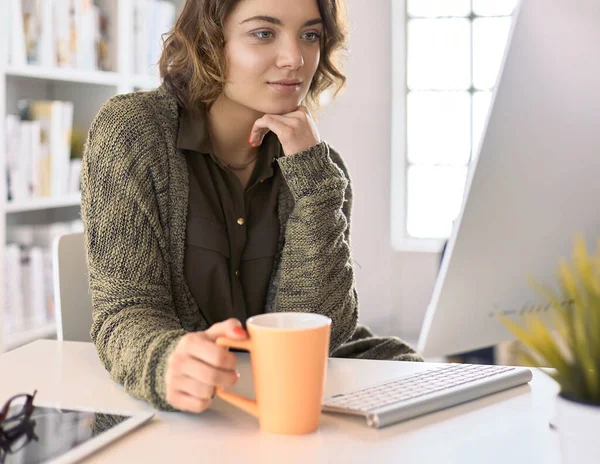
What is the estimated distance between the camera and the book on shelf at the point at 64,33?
7.47 feet

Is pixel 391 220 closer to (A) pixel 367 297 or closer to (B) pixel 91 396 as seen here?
(A) pixel 367 297

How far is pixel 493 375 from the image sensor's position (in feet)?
3.00

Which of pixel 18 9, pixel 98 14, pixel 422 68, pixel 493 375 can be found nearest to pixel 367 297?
pixel 422 68

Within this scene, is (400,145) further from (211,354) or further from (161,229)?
(211,354)

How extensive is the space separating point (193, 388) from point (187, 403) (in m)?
0.02

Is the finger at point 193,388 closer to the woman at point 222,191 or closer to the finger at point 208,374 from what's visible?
the finger at point 208,374

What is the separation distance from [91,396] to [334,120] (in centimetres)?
311

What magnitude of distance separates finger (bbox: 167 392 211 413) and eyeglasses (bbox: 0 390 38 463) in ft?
0.45

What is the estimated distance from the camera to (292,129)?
1.25m

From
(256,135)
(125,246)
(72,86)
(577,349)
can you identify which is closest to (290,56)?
(256,135)

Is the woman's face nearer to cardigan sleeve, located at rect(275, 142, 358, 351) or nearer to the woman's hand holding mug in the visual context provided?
cardigan sleeve, located at rect(275, 142, 358, 351)

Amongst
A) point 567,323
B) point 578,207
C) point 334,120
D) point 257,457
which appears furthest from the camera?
point 334,120

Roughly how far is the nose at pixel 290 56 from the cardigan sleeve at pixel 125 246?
9.5 inches

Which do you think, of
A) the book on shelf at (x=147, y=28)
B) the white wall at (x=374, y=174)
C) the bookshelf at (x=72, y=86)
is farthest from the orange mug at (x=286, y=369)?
the white wall at (x=374, y=174)
